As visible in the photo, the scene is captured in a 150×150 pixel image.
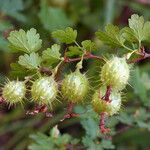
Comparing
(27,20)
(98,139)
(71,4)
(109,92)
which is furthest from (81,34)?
(109,92)

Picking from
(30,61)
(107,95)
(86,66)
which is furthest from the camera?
(86,66)

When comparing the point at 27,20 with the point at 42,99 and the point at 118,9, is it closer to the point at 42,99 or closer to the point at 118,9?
the point at 118,9

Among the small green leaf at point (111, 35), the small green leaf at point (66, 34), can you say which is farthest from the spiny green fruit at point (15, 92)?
the small green leaf at point (111, 35)

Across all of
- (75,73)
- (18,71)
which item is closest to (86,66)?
(18,71)

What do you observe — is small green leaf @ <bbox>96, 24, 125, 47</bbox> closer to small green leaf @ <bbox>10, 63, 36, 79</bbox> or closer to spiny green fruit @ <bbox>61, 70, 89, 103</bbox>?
spiny green fruit @ <bbox>61, 70, 89, 103</bbox>

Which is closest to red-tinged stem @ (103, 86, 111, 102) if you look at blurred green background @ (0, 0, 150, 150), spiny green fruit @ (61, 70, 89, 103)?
spiny green fruit @ (61, 70, 89, 103)

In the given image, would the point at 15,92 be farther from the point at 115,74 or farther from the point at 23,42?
the point at 115,74
